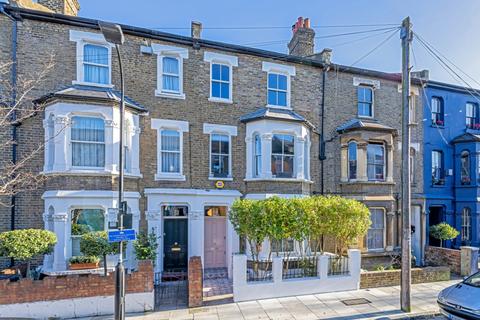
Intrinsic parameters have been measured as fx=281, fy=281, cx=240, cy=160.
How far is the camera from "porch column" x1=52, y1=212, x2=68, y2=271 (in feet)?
30.7

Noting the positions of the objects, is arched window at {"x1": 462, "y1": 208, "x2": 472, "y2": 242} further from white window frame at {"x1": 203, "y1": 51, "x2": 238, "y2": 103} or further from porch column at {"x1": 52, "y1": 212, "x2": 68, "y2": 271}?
porch column at {"x1": 52, "y1": 212, "x2": 68, "y2": 271}

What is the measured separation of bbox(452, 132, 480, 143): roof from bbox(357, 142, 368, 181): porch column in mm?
7016

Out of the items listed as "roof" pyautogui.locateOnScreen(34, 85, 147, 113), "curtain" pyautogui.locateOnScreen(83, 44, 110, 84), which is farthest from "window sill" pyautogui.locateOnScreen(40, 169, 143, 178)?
"curtain" pyautogui.locateOnScreen(83, 44, 110, 84)

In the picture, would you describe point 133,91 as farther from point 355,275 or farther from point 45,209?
point 355,275

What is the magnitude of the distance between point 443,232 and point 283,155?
974 cm

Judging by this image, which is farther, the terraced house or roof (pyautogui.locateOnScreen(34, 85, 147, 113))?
the terraced house

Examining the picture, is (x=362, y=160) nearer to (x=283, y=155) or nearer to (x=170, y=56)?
(x=283, y=155)

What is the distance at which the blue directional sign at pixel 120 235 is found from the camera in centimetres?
670

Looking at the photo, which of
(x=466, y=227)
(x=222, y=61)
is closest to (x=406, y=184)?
(x=222, y=61)

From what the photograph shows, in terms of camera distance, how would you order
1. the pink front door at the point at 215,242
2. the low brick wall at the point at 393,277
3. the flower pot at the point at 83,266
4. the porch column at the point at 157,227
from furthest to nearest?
the pink front door at the point at 215,242 → the porch column at the point at 157,227 → the low brick wall at the point at 393,277 → the flower pot at the point at 83,266

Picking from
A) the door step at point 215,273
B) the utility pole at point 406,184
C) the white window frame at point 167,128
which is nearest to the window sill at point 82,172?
the white window frame at point 167,128

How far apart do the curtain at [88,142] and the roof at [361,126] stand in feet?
34.9

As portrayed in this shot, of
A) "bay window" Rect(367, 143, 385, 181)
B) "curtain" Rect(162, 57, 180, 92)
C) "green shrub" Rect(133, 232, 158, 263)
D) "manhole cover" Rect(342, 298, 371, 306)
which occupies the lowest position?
"manhole cover" Rect(342, 298, 371, 306)

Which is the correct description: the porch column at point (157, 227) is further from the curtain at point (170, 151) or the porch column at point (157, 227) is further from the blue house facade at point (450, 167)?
the blue house facade at point (450, 167)
